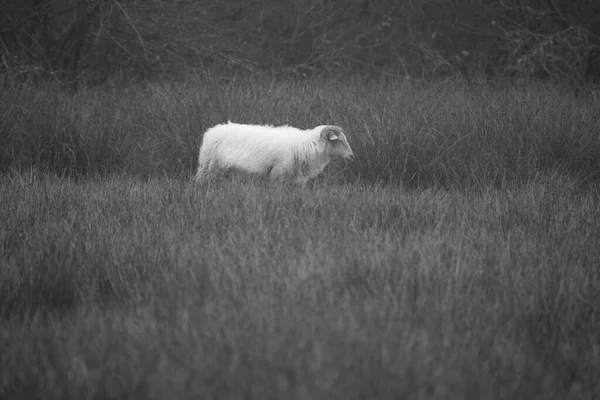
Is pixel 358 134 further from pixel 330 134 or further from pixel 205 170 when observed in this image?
pixel 205 170

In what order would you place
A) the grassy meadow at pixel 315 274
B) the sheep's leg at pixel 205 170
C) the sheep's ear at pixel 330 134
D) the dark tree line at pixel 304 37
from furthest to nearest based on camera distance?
the dark tree line at pixel 304 37 → the sheep's leg at pixel 205 170 → the sheep's ear at pixel 330 134 → the grassy meadow at pixel 315 274

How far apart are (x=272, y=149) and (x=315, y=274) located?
308 cm

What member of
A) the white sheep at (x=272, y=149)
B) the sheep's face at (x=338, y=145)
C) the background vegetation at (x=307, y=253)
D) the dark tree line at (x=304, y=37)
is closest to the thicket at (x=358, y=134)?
the background vegetation at (x=307, y=253)

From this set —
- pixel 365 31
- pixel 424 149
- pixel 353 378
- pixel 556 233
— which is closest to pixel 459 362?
pixel 353 378

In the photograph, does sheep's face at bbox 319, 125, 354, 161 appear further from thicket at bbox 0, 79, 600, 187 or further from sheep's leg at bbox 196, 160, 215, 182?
sheep's leg at bbox 196, 160, 215, 182

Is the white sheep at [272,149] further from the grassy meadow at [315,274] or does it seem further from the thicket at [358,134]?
the thicket at [358,134]

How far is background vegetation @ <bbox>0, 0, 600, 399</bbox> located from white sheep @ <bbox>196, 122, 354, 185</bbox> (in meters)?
0.33

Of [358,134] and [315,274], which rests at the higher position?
[358,134]

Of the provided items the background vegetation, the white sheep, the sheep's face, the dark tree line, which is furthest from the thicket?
the dark tree line

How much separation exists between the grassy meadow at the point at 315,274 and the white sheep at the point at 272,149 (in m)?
0.31

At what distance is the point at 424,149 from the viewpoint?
241 inches

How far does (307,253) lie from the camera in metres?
3.12

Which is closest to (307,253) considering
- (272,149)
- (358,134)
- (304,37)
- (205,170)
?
(272,149)

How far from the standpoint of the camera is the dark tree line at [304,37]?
11.8m
